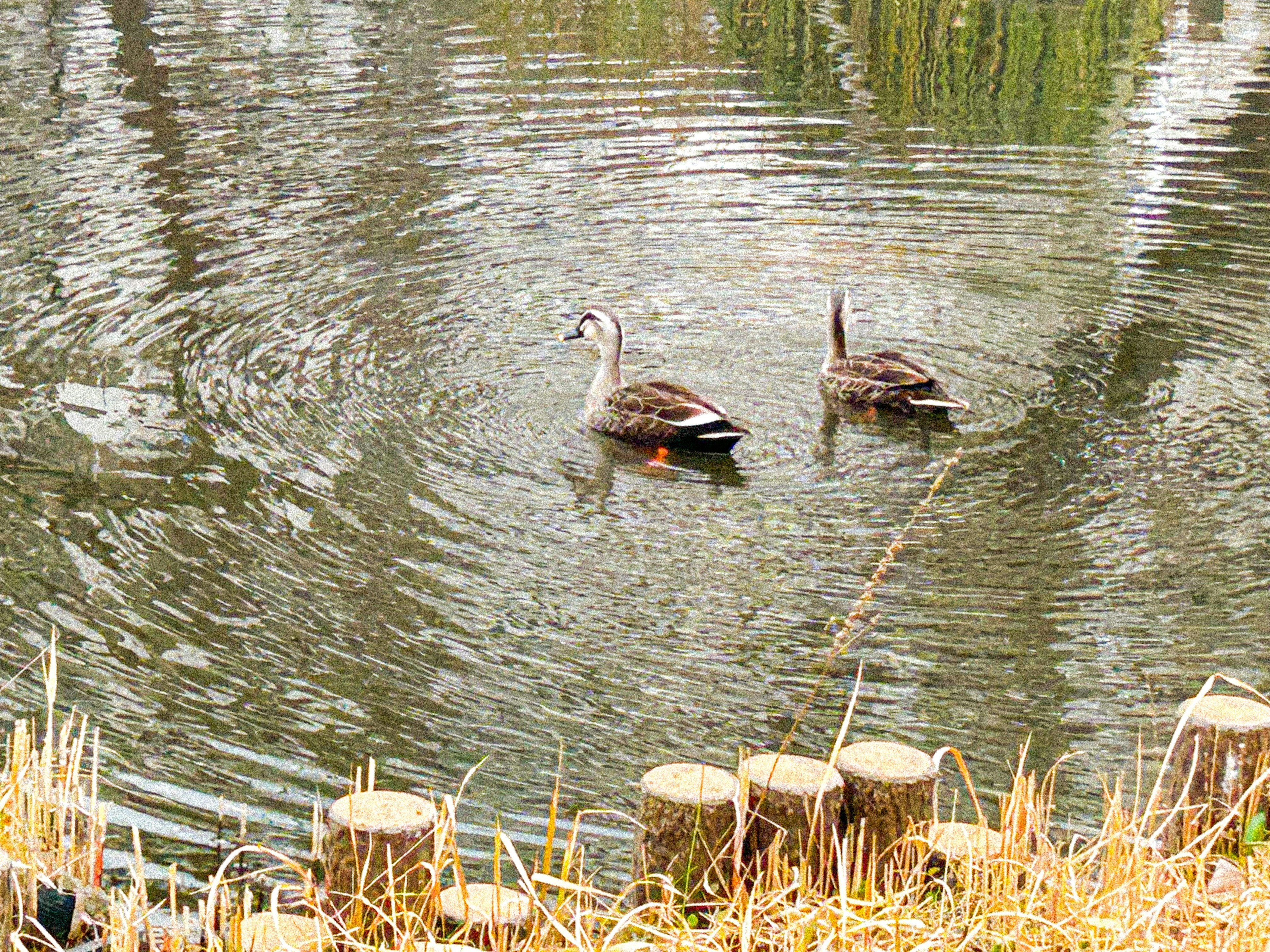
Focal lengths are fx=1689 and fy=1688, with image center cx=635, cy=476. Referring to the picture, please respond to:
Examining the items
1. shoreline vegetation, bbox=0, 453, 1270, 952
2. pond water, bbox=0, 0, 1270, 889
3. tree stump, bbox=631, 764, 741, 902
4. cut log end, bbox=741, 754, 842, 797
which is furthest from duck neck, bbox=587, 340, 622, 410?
tree stump, bbox=631, 764, 741, 902

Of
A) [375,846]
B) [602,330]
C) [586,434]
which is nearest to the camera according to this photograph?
[375,846]

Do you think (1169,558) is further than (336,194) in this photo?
No

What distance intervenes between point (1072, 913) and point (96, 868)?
2.60m

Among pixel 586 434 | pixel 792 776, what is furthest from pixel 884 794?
pixel 586 434

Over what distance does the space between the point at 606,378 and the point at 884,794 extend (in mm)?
5434

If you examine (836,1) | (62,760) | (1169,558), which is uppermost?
(836,1)

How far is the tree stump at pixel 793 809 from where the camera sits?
14.5 ft

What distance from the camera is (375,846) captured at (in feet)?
13.9

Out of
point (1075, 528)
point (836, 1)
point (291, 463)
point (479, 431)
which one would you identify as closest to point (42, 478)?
point (291, 463)

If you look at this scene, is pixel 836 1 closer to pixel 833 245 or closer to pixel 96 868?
pixel 833 245

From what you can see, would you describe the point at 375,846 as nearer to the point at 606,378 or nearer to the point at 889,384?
the point at 606,378

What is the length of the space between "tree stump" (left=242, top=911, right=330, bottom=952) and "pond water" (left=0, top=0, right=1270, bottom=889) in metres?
1.11

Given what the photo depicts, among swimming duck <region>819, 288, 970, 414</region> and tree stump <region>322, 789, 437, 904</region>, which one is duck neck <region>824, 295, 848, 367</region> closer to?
swimming duck <region>819, 288, 970, 414</region>

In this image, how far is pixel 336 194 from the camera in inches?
556
